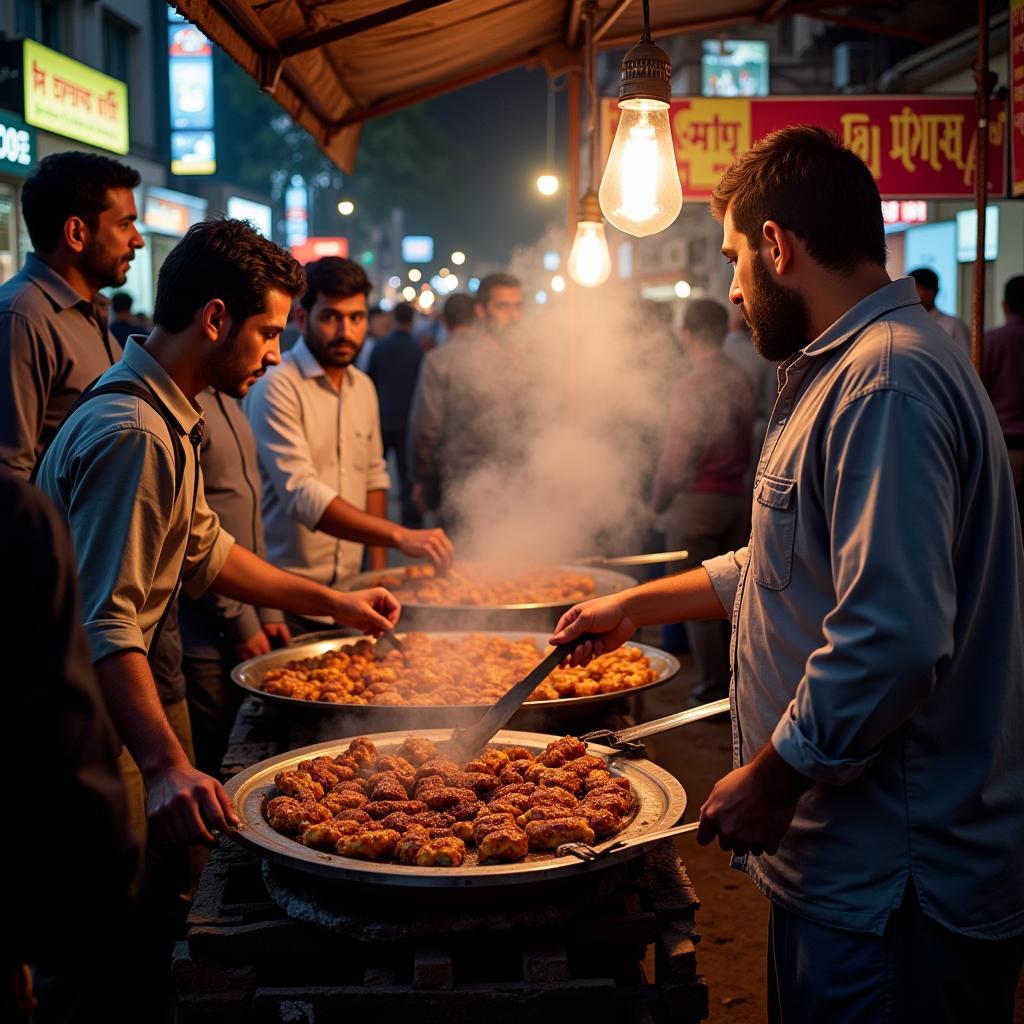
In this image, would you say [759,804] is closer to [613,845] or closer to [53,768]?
[613,845]

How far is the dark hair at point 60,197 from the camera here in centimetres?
438

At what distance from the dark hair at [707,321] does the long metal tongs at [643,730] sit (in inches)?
184

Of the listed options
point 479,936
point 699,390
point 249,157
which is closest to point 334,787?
point 479,936

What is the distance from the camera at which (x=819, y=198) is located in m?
2.16

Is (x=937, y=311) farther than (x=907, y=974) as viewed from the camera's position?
Yes

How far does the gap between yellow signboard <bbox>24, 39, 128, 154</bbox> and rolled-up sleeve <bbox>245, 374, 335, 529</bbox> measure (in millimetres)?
12392

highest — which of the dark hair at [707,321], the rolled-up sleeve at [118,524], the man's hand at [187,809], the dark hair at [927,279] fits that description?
the dark hair at [927,279]

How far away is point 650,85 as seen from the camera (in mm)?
3434

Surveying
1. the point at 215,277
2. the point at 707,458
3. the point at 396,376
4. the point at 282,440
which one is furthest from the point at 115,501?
the point at 396,376

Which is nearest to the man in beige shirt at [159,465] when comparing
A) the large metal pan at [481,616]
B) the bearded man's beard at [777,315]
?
the bearded man's beard at [777,315]

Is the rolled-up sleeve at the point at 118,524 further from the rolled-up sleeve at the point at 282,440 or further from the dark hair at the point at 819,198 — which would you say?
the rolled-up sleeve at the point at 282,440

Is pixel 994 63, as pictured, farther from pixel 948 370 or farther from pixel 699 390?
pixel 948 370

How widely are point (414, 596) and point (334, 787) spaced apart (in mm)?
2241

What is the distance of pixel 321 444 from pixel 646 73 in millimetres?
2697
